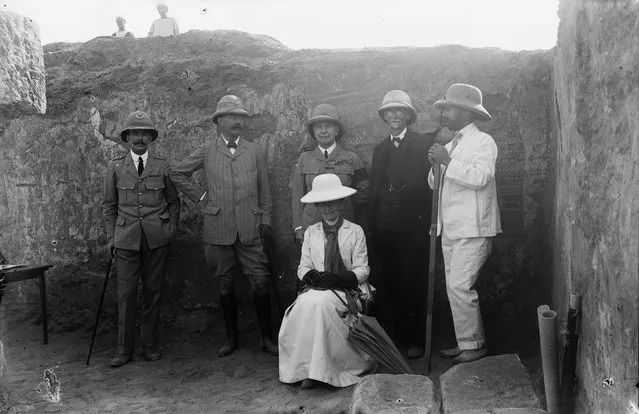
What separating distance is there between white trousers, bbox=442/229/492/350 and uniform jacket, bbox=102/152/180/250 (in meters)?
2.30

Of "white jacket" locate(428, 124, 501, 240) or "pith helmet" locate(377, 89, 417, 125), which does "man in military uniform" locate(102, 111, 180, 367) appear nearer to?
"pith helmet" locate(377, 89, 417, 125)

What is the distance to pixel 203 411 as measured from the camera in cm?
424

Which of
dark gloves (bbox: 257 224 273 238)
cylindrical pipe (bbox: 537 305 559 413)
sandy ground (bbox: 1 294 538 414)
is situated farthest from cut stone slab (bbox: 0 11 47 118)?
cylindrical pipe (bbox: 537 305 559 413)

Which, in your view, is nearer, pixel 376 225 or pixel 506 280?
pixel 376 225

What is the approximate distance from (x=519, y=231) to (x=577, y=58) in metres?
2.23

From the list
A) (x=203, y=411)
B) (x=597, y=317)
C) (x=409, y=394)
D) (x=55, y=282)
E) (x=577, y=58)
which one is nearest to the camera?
(x=597, y=317)

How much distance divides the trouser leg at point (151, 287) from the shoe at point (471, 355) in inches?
95.7

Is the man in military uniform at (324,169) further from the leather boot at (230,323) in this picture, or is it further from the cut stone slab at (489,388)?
the cut stone slab at (489,388)

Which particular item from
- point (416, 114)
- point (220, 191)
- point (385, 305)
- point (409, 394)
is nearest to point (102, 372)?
point (220, 191)

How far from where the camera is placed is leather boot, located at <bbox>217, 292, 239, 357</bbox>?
536 centimetres

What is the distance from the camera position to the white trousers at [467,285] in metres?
4.38

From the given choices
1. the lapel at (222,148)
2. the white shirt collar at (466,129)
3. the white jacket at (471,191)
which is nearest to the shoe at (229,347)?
the lapel at (222,148)

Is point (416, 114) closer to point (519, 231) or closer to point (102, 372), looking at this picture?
point (519, 231)

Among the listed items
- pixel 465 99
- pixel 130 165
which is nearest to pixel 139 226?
pixel 130 165
